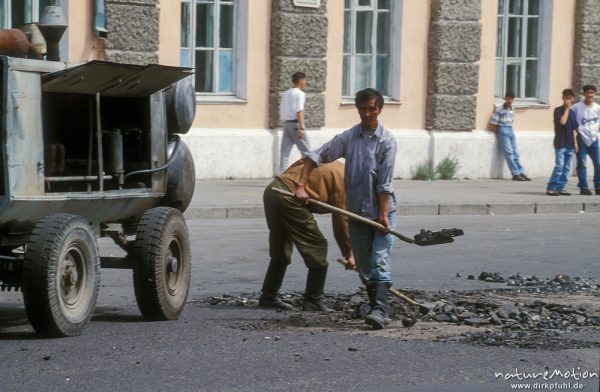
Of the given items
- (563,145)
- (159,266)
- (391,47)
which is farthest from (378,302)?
(391,47)

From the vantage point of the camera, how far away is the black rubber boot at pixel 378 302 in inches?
362

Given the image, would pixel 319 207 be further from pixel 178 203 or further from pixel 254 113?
pixel 254 113

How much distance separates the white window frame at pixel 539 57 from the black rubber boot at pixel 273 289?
50.2 ft

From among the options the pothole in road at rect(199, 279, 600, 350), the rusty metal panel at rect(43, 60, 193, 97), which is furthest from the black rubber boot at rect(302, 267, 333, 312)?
the rusty metal panel at rect(43, 60, 193, 97)

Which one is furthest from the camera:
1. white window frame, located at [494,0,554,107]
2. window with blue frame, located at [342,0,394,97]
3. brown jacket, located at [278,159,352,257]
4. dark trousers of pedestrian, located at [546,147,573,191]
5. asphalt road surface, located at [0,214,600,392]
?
white window frame, located at [494,0,554,107]

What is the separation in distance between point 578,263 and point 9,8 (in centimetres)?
976

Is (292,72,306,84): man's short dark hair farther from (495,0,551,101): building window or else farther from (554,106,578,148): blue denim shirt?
(495,0,551,101): building window

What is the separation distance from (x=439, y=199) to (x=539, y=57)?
654cm

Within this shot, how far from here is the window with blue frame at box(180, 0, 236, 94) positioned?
21906 millimetres

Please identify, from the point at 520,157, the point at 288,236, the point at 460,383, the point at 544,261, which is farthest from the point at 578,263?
the point at 520,157

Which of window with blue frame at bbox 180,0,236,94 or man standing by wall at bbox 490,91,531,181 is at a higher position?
window with blue frame at bbox 180,0,236,94

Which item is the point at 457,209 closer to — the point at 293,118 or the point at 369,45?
the point at 293,118

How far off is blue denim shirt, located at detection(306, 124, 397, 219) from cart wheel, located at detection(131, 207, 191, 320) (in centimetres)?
117

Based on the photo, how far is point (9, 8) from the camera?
65.8 feet
